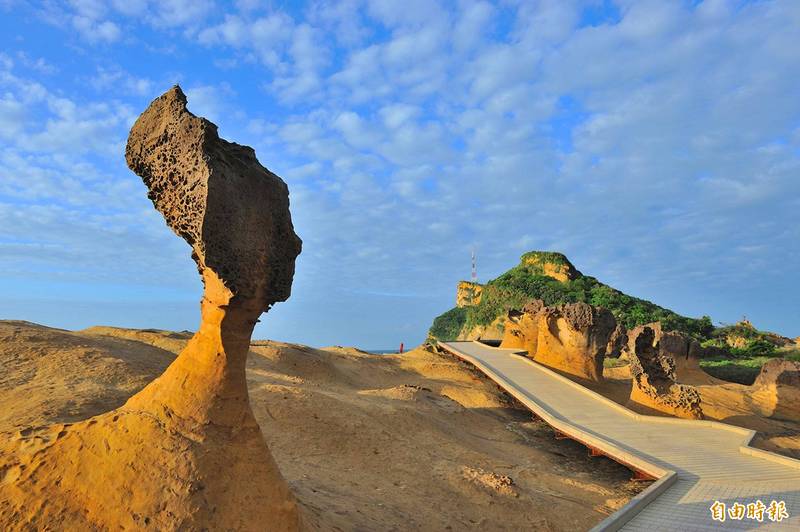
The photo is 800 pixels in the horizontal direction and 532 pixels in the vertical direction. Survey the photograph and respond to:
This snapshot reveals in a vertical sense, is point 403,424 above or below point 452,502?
above

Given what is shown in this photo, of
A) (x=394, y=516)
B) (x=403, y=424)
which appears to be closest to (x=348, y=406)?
(x=403, y=424)

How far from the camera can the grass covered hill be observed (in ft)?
130

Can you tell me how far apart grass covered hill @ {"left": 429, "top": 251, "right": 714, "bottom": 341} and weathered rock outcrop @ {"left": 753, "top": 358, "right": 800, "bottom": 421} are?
67.1 feet

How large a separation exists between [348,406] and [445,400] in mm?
4513

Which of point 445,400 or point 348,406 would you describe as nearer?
point 348,406

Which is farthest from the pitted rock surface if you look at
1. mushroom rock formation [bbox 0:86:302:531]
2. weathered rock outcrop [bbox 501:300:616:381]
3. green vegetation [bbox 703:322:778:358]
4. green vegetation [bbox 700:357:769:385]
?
green vegetation [bbox 703:322:778:358]

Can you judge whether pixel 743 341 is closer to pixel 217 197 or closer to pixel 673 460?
pixel 673 460

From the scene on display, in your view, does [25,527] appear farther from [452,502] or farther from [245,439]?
[452,502]

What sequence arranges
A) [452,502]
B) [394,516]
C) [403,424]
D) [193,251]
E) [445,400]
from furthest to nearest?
1. [445,400]
2. [403,424]
3. [452,502]
4. [394,516]
5. [193,251]

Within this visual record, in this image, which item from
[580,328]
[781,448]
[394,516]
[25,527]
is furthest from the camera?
[580,328]

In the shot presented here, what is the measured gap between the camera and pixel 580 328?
19109 millimetres

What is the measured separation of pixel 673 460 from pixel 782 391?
9.95 meters

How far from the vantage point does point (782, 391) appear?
53.8ft

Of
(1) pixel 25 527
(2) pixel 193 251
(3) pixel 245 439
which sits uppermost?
(2) pixel 193 251
